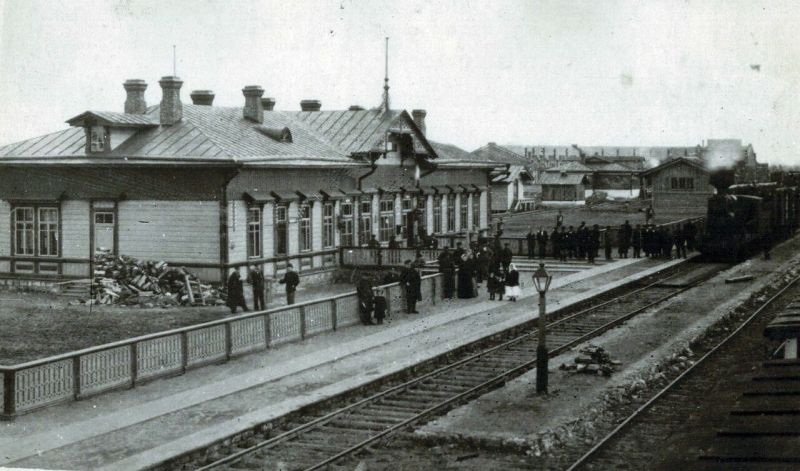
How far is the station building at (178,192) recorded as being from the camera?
1146 inches

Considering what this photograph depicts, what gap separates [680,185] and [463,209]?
34.5 m

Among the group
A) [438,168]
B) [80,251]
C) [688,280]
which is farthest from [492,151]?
[80,251]

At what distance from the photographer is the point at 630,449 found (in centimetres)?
1335

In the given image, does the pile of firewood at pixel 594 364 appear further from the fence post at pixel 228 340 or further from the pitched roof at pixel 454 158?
the pitched roof at pixel 454 158

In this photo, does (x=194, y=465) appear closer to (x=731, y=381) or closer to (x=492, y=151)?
(x=731, y=381)

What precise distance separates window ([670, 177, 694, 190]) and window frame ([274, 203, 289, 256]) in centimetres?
5048

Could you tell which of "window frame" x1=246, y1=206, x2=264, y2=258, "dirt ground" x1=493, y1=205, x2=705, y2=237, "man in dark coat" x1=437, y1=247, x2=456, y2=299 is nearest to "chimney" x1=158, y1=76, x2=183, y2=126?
"window frame" x1=246, y1=206, x2=264, y2=258

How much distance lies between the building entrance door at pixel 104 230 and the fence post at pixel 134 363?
1406 cm

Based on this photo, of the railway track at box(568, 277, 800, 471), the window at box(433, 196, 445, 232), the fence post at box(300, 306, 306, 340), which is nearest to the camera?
the railway track at box(568, 277, 800, 471)

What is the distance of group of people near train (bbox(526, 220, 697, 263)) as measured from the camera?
42312 millimetres

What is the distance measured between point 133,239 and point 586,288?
14.4 meters

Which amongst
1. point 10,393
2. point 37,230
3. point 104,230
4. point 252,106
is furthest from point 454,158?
point 10,393

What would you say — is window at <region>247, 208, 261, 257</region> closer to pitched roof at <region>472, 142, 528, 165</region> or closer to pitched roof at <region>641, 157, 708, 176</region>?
pitched roof at <region>641, 157, 708, 176</region>

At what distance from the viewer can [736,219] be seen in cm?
4322
